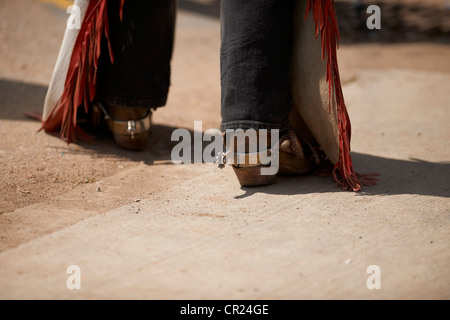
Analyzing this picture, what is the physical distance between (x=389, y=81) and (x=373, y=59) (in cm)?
68

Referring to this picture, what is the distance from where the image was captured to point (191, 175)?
7.55ft

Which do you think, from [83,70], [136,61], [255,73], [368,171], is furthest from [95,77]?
[368,171]

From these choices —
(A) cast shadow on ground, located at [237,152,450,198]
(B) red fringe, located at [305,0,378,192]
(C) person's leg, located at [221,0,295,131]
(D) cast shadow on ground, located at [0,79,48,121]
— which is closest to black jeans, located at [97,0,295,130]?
(C) person's leg, located at [221,0,295,131]

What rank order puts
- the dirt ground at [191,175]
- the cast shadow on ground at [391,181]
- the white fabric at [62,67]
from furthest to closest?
the white fabric at [62,67], the cast shadow on ground at [391,181], the dirt ground at [191,175]

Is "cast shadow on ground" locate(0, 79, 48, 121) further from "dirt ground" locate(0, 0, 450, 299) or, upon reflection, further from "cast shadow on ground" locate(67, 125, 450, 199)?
"cast shadow on ground" locate(67, 125, 450, 199)

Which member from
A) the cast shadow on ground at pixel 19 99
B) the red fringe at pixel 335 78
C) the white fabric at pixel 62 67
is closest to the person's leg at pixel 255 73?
the red fringe at pixel 335 78

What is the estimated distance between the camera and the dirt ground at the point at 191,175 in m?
1.67

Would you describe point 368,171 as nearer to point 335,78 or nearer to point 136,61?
point 335,78

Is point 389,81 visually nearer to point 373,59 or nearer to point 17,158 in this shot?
point 373,59

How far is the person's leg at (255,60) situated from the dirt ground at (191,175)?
28cm

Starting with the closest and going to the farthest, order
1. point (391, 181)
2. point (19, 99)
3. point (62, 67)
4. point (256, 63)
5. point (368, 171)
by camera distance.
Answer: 1. point (256, 63)
2. point (391, 181)
3. point (368, 171)
4. point (62, 67)
5. point (19, 99)

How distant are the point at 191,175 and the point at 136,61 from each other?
0.52 meters

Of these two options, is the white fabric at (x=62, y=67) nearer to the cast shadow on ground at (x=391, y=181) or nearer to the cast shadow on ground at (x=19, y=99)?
the cast shadow on ground at (x=19, y=99)
